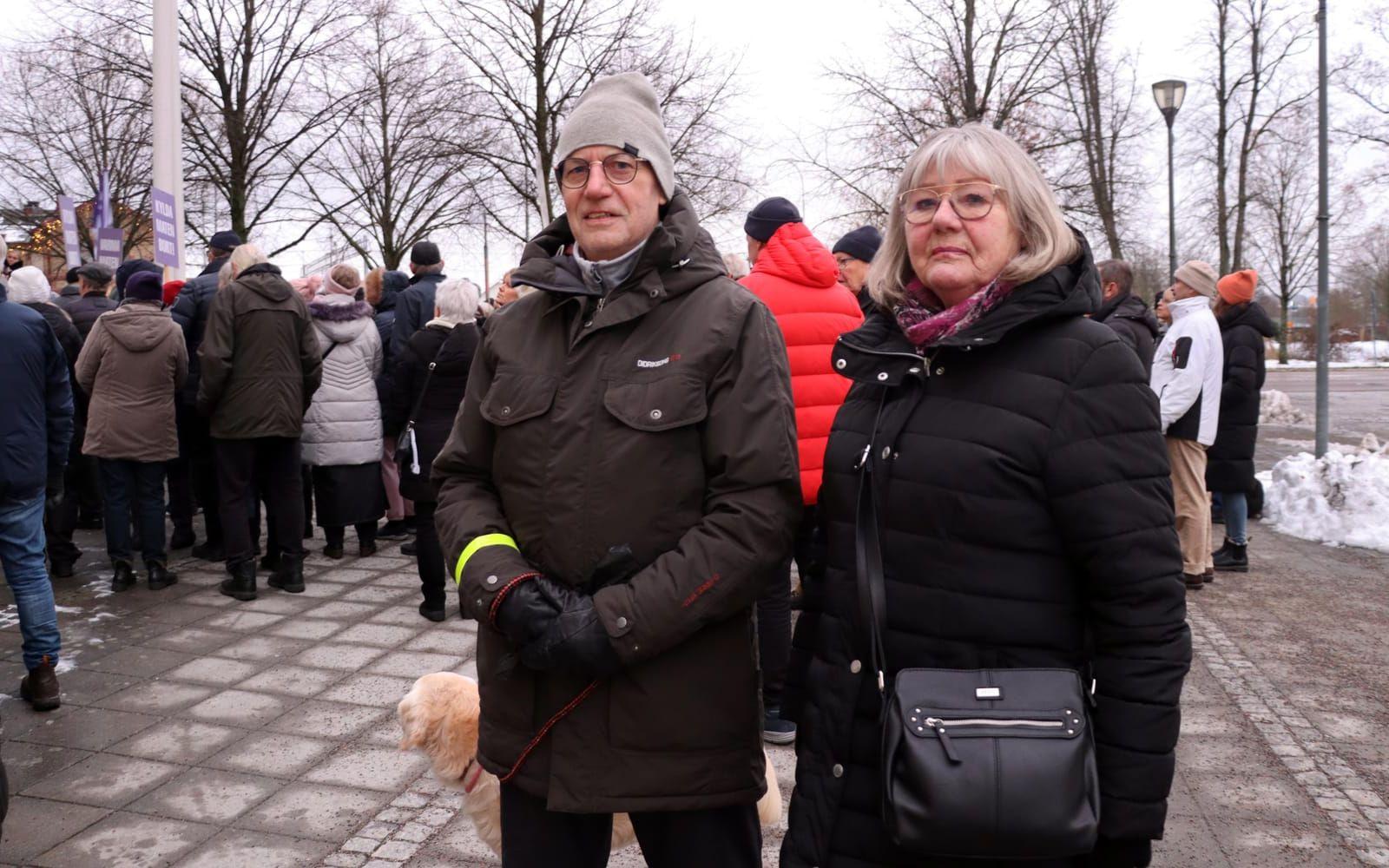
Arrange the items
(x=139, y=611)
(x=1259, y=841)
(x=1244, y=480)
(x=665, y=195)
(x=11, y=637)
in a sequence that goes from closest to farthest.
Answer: (x=665, y=195)
(x=1259, y=841)
(x=11, y=637)
(x=139, y=611)
(x=1244, y=480)

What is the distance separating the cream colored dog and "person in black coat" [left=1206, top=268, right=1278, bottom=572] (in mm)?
6437

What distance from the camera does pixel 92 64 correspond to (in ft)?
66.1

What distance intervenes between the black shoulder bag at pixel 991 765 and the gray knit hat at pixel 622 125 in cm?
128

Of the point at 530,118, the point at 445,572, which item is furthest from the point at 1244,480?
the point at 530,118

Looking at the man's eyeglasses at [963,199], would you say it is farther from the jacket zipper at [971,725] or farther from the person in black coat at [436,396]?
the person in black coat at [436,396]

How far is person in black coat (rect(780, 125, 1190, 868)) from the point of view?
188 centimetres

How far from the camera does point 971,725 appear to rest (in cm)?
183

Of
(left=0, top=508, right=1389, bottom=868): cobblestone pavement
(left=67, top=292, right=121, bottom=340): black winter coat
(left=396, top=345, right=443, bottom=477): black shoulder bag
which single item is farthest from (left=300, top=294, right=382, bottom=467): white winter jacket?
(left=67, top=292, right=121, bottom=340): black winter coat

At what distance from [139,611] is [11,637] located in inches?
28.9

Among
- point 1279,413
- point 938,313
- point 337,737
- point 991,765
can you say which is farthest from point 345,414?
point 1279,413

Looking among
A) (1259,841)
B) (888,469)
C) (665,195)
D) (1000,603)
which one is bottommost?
(1259,841)

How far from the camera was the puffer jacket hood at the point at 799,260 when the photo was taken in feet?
15.1

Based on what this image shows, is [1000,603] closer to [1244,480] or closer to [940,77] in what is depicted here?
[1244,480]

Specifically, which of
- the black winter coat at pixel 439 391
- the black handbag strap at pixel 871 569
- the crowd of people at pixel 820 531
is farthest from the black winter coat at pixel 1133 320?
the black handbag strap at pixel 871 569
